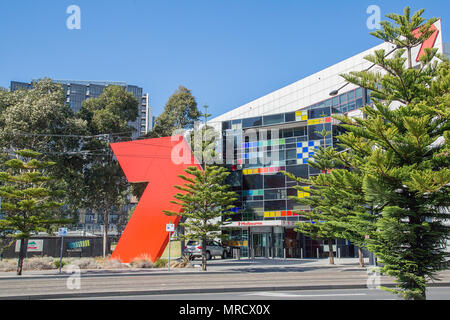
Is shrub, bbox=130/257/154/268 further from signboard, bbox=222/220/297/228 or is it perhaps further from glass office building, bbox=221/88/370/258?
glass office building, bbox=221/88/370/258

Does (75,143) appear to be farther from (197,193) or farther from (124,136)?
(197,193)

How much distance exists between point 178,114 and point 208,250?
17416 mm

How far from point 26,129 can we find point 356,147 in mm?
31778

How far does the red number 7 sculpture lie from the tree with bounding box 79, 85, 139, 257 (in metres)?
12.4

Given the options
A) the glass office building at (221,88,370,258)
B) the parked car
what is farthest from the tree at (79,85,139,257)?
the glass office building at (221,88,370,258)

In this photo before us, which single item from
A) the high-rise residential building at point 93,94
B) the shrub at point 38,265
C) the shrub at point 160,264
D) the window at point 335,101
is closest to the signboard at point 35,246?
the shrub at point 38,265

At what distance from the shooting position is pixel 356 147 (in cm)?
973

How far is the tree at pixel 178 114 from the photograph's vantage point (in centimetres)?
4409

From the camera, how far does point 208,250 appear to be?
34.0 metres

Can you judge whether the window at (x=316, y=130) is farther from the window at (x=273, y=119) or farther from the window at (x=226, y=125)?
the window at (x=226, y=125)

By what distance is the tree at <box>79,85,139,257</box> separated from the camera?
39.2 meters

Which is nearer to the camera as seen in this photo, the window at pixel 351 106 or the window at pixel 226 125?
the window at pixel 351 106

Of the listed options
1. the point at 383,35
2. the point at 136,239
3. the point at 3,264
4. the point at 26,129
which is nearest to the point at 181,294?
the point at 383,35

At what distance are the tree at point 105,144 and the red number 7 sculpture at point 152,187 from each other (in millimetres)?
12449
